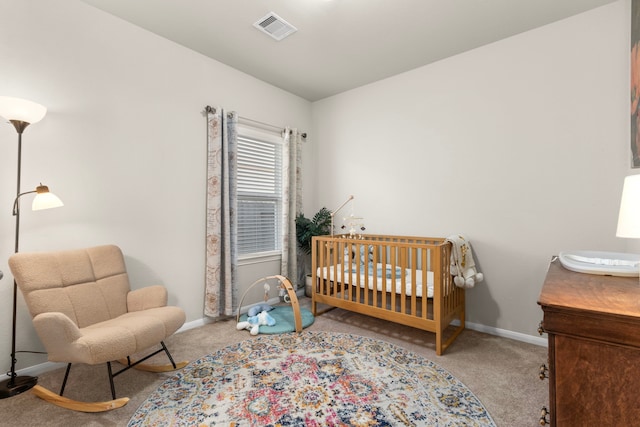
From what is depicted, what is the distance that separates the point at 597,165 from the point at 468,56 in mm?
1407

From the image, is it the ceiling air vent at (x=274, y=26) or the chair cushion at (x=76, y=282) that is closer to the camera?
the chair cushion at (x=76, y=282)


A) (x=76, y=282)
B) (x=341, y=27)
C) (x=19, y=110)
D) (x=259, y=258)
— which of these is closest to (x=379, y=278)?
(x=259, y=258)

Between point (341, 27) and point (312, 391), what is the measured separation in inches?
104

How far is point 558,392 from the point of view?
0.91 meters

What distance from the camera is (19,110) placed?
1.70 metres

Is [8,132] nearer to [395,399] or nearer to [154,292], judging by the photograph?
[154,292]

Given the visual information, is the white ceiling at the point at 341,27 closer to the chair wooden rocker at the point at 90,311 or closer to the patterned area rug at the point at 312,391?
the chair wooden rocker at the point at 90,311

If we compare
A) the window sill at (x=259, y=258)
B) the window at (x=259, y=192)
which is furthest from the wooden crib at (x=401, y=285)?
the window at (x=259, y=192)

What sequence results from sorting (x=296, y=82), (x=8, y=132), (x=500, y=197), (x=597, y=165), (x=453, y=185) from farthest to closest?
(x=296, y=82) → (x=453, y=185) → (x=500, y=197) → (x=597, y=165) → (x=8, y=132)

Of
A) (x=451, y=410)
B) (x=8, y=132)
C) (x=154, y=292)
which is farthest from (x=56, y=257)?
(x=451, y=410)

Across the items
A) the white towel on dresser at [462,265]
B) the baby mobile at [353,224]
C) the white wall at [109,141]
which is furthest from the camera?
the baby mobile at [353,224]

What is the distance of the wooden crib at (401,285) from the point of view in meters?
2.29

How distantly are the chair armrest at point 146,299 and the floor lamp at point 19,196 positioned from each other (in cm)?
59

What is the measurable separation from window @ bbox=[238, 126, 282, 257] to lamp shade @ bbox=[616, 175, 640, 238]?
294cm
